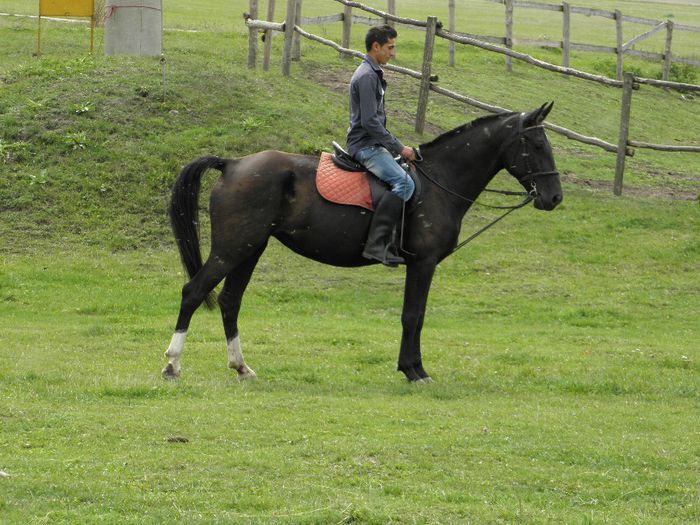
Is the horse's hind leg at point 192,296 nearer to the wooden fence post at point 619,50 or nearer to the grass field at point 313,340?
the grass field at point 313,340

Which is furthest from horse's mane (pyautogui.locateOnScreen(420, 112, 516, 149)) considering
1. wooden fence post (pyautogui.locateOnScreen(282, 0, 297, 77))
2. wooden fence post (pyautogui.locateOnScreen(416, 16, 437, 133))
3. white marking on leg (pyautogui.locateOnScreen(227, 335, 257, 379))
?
wooden fence post (pyautogui.locateOnScreen(282, 0, 297, 77))

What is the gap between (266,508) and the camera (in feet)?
24.1

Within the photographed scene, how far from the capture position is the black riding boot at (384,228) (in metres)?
11.9

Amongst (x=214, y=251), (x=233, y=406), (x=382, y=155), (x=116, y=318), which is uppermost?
(x=382, y=155)

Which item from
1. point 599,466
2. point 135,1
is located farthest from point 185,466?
point 135,1

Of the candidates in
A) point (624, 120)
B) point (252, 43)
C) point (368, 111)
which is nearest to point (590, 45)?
point (252, 43)

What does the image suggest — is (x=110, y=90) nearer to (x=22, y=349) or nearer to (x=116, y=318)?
(x=116, y=318)

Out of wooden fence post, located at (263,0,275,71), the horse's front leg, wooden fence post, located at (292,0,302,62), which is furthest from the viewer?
wooden fence post, located at (292,0,302,62)

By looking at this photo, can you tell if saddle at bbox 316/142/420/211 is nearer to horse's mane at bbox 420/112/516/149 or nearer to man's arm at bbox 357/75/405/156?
man's arm at bbox 357/75/405/156

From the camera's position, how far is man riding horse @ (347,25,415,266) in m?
11.7

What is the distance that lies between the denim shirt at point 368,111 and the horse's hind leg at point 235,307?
1.46 metres

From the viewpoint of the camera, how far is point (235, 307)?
1223 cm

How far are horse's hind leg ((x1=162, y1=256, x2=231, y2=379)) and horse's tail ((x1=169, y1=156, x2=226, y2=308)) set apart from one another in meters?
0.33

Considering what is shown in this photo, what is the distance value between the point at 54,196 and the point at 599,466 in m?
12.9
